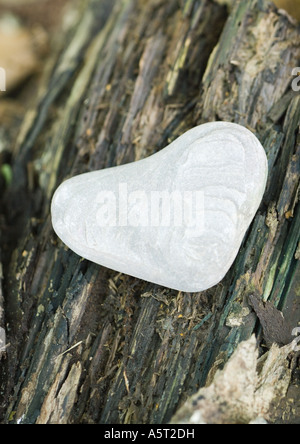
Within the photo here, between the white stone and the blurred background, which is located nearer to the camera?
the white stone

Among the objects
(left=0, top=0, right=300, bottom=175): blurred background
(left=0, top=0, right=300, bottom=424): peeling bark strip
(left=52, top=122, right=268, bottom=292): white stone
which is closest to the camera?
(left=52, top=122, right=268, bottom=292): white stone

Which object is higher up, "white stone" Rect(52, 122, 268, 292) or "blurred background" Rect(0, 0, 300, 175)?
"blurred background" Rect(0, 0, 300, 175)

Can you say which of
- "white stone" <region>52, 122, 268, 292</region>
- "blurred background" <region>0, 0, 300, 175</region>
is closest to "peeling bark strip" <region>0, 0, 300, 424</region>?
"white stone" <region>52, 122, 268, 292</region>

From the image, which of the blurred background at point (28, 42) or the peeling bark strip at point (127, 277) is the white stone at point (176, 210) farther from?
the blurred background at point (28, 42)

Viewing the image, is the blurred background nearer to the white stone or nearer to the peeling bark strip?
the peeling bark strip

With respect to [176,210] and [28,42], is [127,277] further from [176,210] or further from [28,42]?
[28,42]

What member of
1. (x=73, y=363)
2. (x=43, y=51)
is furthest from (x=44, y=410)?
(x=43, y=51)

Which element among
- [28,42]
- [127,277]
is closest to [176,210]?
[127,277]
